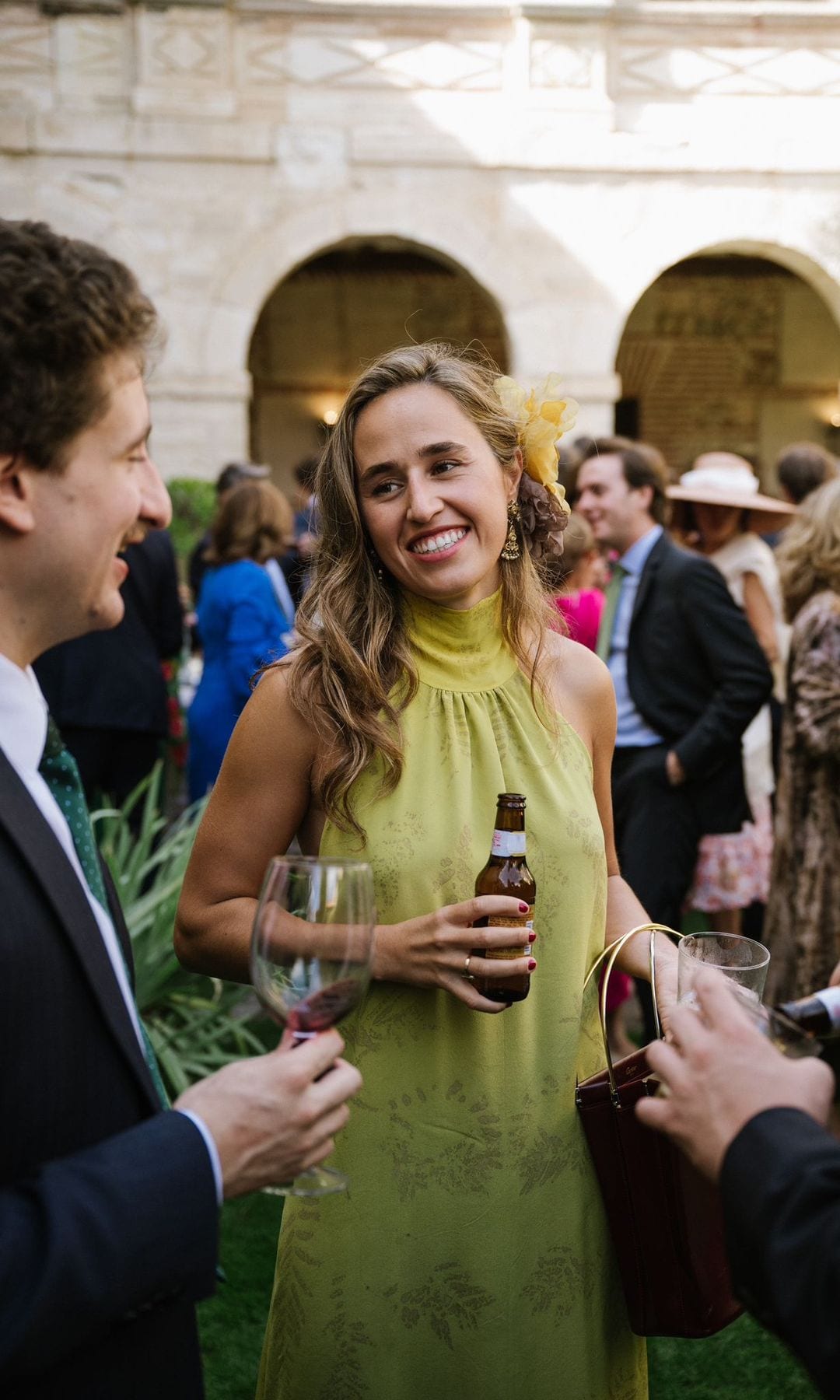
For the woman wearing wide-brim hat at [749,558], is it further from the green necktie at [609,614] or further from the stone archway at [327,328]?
the stone archway at [327,328]

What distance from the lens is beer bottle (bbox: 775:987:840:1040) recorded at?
1.43 meters

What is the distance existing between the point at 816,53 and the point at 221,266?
6.24 metres

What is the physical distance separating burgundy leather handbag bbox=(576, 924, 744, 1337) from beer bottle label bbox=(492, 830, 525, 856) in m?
0.24

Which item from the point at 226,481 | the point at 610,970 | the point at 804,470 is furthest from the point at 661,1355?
the point at 226,481

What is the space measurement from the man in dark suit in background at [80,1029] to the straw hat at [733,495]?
496cm

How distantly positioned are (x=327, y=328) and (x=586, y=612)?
13.6 metres

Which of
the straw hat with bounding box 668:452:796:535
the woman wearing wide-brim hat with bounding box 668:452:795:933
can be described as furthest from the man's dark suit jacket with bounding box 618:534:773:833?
the straw hat with bounding box 668:452:796:535

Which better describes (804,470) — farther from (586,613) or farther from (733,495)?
(586,613)

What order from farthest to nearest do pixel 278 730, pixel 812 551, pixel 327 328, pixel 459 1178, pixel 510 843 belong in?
1. pixel 327 328
2. pixel 812 551
3. pixel 278 730
4. pixel 459 1178
5. pixel 510 843

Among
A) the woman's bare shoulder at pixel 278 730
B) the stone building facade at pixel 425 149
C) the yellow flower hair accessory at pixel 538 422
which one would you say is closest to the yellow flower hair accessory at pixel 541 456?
the yellow flower hair accessory at pixel 538 422

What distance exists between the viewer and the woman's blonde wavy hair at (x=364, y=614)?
2053 millimetres

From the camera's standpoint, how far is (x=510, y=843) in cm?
183

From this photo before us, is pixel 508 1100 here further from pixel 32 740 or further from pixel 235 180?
pixel 235 180

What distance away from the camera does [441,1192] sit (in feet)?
6.39
